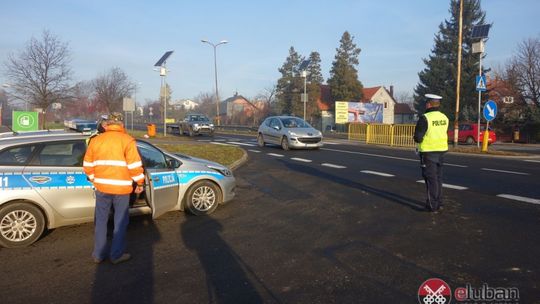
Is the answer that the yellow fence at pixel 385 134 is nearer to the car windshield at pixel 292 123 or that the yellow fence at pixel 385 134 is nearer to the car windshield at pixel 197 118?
the car windshield at pixel 292 123

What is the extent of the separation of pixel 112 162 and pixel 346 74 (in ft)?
181

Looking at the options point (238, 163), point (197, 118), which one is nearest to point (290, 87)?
point (197, 118)

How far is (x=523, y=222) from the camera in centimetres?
584

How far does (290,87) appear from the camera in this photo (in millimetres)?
61438

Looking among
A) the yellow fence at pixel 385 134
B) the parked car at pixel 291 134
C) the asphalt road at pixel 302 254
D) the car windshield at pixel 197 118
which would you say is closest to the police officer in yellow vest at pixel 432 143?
the asphalt road at pixel 302 254

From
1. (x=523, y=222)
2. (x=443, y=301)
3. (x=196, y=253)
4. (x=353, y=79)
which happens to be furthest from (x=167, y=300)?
(x=353, y=79)

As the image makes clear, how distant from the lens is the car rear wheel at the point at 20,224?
16.9 feet

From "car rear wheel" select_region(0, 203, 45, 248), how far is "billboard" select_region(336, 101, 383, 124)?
37.2m

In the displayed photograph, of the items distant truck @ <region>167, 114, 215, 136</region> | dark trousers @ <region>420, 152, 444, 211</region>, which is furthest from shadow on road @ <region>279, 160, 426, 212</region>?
distant truck @ <region>167, 114, 215, 136</region>

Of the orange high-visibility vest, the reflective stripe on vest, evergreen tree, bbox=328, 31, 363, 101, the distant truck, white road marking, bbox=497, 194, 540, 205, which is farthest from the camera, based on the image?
evergreen tree, bbox=328, 31, 363, 101

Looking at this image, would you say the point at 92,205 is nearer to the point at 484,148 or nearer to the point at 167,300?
the point at 167,300

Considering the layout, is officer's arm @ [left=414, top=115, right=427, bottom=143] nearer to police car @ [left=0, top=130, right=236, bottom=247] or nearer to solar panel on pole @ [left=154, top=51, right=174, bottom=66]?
police car @ [left=0, top=130, right=236, bottom=247]

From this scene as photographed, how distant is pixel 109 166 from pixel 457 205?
568 cm

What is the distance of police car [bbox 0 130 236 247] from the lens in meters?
5.20
